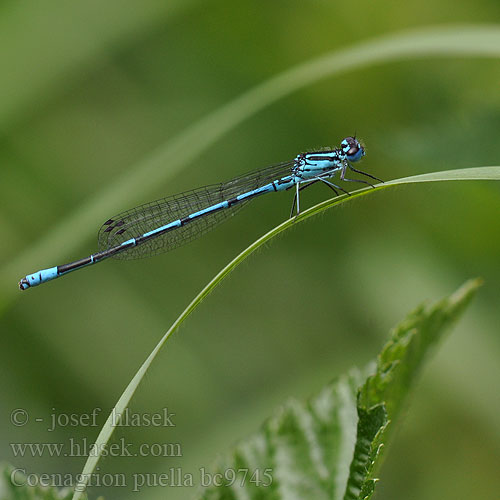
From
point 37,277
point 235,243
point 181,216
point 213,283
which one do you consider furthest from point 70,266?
point 213,283

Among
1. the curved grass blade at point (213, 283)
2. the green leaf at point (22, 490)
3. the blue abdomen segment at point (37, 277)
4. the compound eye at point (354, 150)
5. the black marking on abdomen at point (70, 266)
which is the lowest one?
the green leaf at point (22, 490)

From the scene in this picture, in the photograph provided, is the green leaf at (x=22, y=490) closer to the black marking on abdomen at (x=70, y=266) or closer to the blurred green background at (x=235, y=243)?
the black marking on abdomen at (x=70, y=266)

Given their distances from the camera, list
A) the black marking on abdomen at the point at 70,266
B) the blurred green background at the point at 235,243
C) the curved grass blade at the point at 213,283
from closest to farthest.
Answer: the curved grass blade at the point at 213,283 → the black marking on abdomen at the point at 70,266 → the blurred green background at the point at 235,243

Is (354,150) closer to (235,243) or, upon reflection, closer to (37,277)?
(235,243)

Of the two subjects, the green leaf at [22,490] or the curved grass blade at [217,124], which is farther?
the curved grass blade at [217,124]

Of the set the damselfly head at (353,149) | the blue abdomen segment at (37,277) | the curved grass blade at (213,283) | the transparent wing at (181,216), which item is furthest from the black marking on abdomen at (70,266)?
the curved grass blade at (213,283)

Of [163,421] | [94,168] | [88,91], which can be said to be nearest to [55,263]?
[163,421]

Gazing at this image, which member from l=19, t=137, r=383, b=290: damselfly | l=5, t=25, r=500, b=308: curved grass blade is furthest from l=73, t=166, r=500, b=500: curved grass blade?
l=19, t=137, r=383, b=290: damselfly
